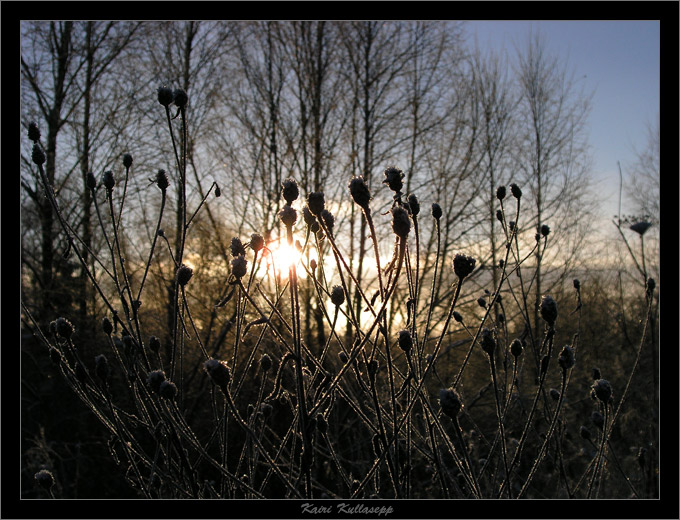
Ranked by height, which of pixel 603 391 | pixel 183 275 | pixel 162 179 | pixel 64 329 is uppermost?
pixel 162 179

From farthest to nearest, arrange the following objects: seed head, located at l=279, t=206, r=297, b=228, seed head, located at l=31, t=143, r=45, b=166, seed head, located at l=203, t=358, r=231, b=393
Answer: seed head, located at l=31, t=143, r=45, b=166, seed head, located at l=279, t=206, r=297, b=228, seed head, located at l=203, t=358, r=231, b=393

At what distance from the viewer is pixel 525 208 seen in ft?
23.0

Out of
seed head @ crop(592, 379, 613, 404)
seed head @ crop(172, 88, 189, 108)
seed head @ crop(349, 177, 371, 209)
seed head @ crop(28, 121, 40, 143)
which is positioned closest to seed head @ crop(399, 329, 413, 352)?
seed head @ crop(349, 177, 371, 209)

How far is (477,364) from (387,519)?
6421 millimetres

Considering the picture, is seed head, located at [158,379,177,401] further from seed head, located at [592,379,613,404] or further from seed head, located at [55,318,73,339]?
seed head, located at [592,379,613,404]

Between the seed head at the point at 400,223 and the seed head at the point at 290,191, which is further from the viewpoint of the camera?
the seed head at the point at 290,191

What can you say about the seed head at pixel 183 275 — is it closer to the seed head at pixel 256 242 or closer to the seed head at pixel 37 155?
the seed head at pixel 256 242

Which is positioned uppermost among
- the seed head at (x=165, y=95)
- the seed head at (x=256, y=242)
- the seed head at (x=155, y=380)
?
the seed head at (x=165, y=95)

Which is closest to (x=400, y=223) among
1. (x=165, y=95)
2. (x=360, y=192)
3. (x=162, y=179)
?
(x=360, y=192)

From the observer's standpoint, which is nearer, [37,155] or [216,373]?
[216,373]

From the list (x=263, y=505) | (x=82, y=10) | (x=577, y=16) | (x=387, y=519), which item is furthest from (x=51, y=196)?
(x=577, y=16)

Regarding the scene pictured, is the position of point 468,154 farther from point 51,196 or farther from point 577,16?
point 51,196

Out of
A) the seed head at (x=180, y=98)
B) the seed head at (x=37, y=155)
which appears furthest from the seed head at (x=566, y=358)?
the seed head at (x=37, y=155)

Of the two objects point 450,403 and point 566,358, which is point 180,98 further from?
point 566,358
